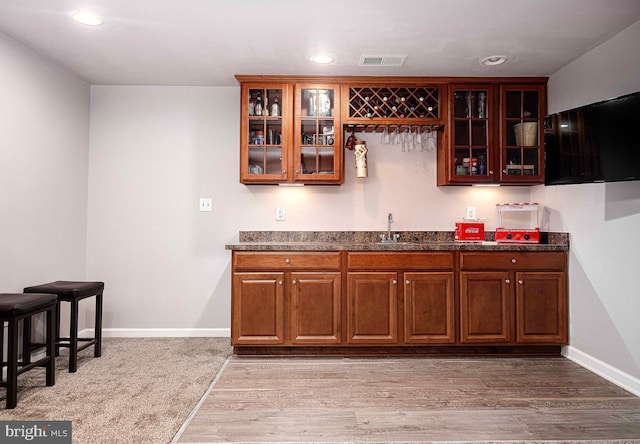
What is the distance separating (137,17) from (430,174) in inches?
105

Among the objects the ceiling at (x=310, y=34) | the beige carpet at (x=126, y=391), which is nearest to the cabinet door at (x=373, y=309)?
the beige carpet at (x=126, y=391)

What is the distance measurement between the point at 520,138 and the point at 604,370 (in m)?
1.91

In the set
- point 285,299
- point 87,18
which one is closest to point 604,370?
point 285,299

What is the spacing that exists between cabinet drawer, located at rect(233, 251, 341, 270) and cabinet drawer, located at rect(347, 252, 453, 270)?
0.52 ft

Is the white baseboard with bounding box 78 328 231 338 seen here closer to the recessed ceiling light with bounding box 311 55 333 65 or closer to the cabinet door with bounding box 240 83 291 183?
the cabinet door with bounding box 240 83 291 183

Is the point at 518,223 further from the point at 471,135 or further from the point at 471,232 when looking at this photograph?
the point at 471,135

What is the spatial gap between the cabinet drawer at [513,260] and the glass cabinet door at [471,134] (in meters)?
0.69

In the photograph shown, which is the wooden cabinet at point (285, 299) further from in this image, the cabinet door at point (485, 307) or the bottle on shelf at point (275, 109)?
the bottle on shelf at point (275, 109)

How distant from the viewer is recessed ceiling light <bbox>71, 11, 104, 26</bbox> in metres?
2.56

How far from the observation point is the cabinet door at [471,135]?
3.58 metres

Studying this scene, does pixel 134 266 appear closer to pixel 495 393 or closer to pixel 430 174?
pixel 430 174

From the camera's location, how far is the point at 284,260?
10.7ft

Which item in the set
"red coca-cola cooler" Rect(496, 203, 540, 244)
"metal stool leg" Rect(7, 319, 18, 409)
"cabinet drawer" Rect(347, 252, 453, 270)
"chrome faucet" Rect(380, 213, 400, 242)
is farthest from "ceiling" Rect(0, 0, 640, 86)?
"metal stool leg" Rect(7, 319, 18, 409)

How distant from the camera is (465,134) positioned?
3602 mm
